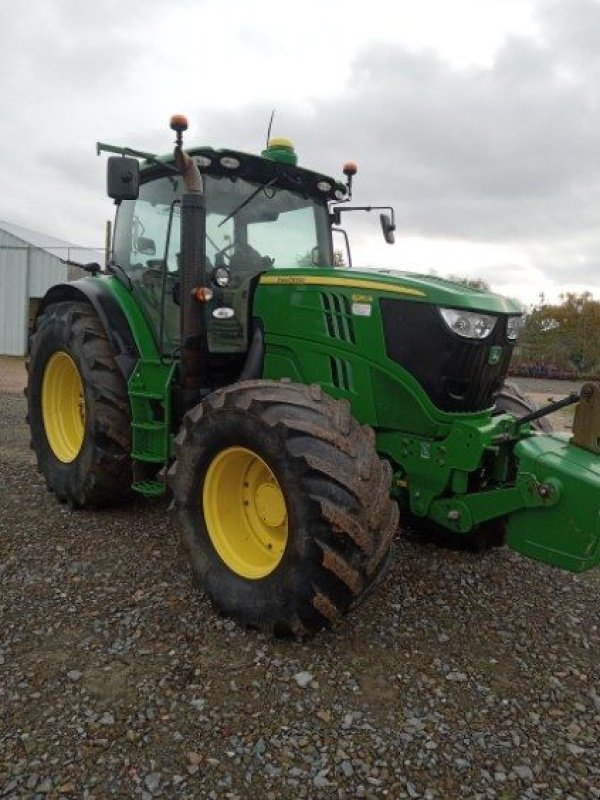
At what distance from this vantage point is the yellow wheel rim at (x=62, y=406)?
498 cm

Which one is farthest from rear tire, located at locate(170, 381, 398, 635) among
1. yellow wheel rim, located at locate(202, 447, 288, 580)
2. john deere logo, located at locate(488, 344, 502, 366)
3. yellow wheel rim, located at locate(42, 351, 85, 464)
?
yellow wheel rim, located at locate(42, 351, 85, 464)

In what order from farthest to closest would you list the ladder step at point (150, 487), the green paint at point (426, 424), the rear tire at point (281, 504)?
the ladder step at point (150, 487), the green paint at point (426, 424), the rear tire at point (281, 504)

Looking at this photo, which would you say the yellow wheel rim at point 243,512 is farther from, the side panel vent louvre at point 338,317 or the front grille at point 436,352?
the front grille at point 436,352

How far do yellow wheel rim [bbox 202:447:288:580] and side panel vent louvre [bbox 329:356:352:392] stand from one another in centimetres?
63

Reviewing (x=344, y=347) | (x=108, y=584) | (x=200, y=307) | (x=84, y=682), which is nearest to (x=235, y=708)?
(x=84, y=682)

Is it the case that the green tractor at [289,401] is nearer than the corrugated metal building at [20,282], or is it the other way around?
the green tractor at [289,401]

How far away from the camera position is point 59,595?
3443mm

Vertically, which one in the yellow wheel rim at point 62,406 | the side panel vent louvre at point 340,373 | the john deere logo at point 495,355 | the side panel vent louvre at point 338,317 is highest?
the side panel vent louvre at point 338,317

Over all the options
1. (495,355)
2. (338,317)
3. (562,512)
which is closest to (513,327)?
(495,355)

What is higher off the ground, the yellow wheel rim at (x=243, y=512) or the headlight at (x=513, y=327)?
the headlight at (x=513, y=327)

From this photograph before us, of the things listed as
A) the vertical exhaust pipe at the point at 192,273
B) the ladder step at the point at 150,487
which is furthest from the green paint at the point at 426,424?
the ladder step at the point at 150,487

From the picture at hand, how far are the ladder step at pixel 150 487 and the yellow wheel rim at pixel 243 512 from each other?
817 millimetres

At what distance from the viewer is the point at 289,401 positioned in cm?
298

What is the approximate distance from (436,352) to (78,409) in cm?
306
